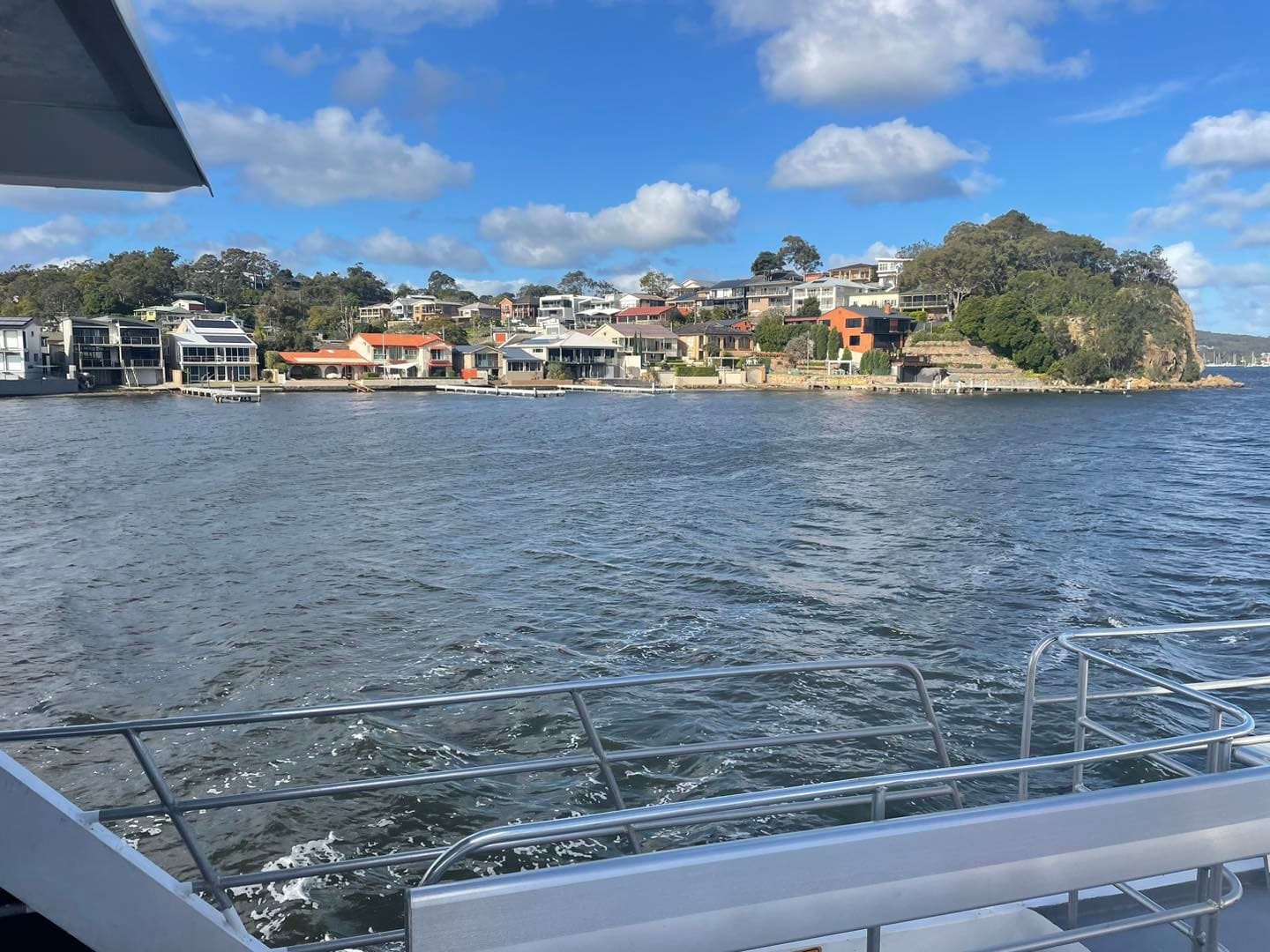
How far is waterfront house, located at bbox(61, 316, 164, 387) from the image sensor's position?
6228cm

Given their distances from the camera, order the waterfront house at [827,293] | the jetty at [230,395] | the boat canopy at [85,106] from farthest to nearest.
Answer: the waterfront house at [827,293], the jetty at [230,395], the boat canopy at [85,106]

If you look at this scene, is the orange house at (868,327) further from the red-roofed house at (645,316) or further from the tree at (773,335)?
the red-roofed house at (645,316)

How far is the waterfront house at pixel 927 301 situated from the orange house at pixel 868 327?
4.94m

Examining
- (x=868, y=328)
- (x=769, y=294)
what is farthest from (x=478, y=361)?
(x=769, y=294)

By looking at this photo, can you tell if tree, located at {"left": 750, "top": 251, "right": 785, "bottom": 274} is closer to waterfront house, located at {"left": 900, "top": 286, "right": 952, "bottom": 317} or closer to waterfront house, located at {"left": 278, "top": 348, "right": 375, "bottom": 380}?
waterfront house, located at {"left": 900, "top": 286, "right": 952, "bottom": 317}

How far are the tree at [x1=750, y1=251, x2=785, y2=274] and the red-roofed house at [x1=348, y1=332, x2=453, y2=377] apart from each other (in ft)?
154

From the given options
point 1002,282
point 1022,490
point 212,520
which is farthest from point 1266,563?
point 1002,282

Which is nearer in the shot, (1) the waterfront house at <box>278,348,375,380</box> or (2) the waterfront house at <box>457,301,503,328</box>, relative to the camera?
(1) the waterfront house at <box>278,348,375,380</box>

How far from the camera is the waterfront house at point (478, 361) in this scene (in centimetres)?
7731

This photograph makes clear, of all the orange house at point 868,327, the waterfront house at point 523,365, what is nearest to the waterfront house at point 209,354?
the waterfront house at point 523,365

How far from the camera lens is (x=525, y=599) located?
1188cm

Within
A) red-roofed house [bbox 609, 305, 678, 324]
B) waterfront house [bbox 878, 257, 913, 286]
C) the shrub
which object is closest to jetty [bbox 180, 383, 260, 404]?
red-roofed house [bbox 609, 305, 678, 324]

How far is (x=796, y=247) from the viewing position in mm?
112250

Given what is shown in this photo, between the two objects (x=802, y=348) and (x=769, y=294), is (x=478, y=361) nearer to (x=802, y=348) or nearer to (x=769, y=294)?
(x=802, y=348)
